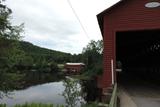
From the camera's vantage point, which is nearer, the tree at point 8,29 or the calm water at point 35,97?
the tree at point 8,29

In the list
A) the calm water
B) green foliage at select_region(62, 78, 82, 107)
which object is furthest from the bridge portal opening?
the calm water

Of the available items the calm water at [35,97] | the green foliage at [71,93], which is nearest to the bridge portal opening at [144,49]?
the green foliage at [71,93]

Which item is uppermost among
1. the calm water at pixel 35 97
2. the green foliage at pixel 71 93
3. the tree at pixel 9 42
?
the tree at pixel 9 42

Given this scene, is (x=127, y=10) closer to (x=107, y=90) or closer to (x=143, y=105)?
(x=107, y=90)

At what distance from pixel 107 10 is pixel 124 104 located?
632 centimetres

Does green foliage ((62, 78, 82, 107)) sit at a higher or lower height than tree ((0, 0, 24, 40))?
lower

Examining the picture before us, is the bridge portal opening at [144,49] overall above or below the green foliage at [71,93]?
above

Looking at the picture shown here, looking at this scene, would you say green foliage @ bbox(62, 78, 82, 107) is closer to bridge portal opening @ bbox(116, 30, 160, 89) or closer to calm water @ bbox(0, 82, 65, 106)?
bridge portal opening @ bbox(116, 30, 160, 89)

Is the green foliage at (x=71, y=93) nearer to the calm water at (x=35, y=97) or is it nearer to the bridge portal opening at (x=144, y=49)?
the bridge portal opening at (x=144, y=49)

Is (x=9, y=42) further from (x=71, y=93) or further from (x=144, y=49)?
(x=144, y=49)

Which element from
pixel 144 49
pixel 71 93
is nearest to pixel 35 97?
pixel 144 49

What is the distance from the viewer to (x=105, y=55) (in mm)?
15266

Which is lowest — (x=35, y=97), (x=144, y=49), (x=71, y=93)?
(x=35, y=97)

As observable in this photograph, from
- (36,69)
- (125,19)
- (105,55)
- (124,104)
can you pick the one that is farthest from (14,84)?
(36,69)
